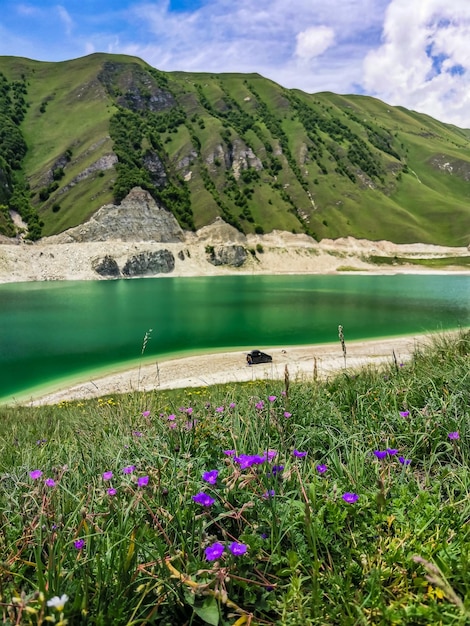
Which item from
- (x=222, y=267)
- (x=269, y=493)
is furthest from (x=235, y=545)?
(x=222, y=267)

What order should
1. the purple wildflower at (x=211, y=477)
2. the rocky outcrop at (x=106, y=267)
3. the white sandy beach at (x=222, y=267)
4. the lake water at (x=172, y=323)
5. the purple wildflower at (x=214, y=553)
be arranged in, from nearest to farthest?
the purple wildflower at (x=214, y=553), the purple wildflower at (x=211, y=477), the white sandy beach at (x=222, y=267), the lake water at (x=172, y=323), the rocky outcrop at (x=106, y=267)

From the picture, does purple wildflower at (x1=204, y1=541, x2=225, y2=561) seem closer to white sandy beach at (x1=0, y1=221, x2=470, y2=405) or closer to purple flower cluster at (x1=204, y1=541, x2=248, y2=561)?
purple flower cluster at (x1=204, y1=541, x2=248, y2=561)

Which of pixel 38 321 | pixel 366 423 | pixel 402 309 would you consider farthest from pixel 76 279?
pixel 366 423

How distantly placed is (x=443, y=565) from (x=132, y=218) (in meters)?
145

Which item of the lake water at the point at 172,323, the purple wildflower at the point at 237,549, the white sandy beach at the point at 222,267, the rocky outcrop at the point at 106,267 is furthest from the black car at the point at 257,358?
the rocky outcrop at the point at 106,267

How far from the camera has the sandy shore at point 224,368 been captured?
2316cm

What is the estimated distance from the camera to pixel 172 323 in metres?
47.4

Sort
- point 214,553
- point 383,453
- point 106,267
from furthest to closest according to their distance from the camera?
1. point 106,267
2. point 383,453
3. point 214,553

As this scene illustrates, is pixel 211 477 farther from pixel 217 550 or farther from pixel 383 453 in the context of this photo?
pixel 383 453

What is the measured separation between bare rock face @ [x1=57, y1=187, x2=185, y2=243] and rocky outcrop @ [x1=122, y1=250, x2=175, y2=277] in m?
11.8

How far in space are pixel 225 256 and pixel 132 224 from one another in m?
34.6

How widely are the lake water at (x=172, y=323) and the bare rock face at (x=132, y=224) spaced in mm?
60396

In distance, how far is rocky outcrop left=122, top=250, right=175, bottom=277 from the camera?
124 meters

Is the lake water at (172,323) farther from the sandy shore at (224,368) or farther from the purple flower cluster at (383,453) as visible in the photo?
the purple flower cluster at (383,453)
